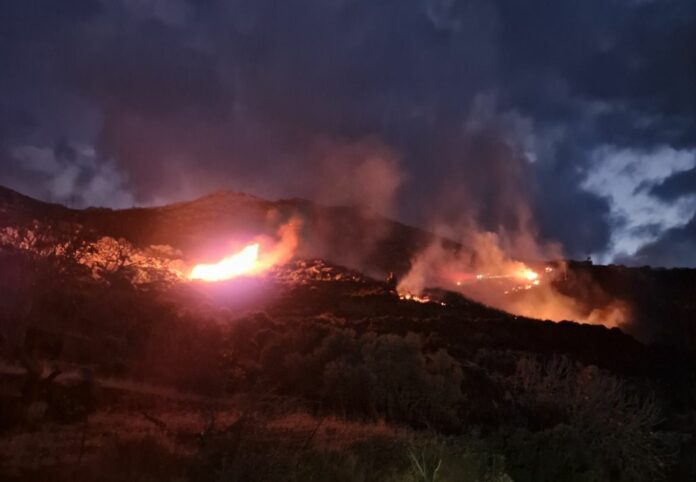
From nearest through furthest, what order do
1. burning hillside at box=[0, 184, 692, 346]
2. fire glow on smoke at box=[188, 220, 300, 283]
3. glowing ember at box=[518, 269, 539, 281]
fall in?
fire glow on smoke at box=[188, 220, 300, 283], burning hillside at box=[0, 184, 692, 346], glowing ember at box=[518, 269, 539, 281]

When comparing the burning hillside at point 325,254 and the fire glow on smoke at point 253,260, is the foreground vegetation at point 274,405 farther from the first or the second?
the burning hillside at point 325,254

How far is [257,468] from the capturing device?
10406mm

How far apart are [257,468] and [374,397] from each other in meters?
11.4

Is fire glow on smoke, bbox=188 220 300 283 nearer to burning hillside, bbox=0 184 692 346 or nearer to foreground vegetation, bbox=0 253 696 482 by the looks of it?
burning hillside, bbox=0 184 692 346

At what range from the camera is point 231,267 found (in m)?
62.9

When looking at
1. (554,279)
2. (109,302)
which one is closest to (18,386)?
(109,302)

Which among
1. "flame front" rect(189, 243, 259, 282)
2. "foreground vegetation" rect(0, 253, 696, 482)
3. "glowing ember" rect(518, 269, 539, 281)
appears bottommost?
"foreground vegetation" rect(0, 253, 696, 482)

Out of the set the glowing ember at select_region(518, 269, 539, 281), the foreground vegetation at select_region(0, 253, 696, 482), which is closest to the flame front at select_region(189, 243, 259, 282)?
the foreground vegetation at select_region(0, 253, 696, 482)

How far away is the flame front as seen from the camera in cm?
5831

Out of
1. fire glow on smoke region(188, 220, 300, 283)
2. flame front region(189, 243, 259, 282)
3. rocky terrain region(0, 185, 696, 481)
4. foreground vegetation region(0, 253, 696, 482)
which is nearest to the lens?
foreground vegetation region(0, 253, 696, 482)

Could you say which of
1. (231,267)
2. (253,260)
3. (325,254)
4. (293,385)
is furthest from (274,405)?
(325,254)

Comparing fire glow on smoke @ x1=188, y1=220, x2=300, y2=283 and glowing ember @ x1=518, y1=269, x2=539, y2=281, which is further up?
glowing ember @ x1=518, y1=269, x2=539, y2=281

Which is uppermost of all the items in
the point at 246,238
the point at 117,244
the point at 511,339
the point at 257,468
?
the point at 246,238

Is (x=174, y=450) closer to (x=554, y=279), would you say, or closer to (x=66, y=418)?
(x=66, y=418)
